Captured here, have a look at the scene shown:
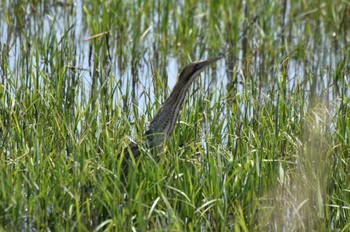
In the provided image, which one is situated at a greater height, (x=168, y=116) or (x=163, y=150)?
(x=168, y=116)

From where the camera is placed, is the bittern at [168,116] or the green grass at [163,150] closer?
the green grass at [163,150]

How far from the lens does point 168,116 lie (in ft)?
21.6

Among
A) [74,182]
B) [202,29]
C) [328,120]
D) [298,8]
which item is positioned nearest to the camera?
[74,182]

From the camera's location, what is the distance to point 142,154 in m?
6.04

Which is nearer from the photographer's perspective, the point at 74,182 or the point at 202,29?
the point at 74,182

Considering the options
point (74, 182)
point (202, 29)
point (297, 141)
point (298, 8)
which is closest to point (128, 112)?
point (297, 141)

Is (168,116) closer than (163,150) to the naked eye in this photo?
No

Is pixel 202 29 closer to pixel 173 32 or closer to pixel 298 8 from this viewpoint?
pixel 173 32

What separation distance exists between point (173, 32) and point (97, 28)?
1449 mm

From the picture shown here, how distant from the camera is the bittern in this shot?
6.51 meters

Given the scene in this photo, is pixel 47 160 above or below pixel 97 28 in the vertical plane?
below

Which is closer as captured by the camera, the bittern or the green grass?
the green grass

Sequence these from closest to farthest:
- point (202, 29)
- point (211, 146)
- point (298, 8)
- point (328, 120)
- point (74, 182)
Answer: point (74, 182), point (211, 146), point (328, 120), point (202, 29), point (298, 8)

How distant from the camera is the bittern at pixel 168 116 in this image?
651 centimetres
